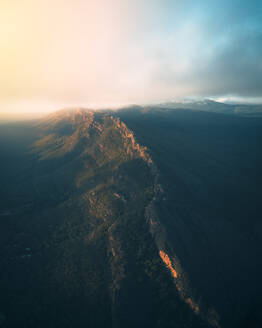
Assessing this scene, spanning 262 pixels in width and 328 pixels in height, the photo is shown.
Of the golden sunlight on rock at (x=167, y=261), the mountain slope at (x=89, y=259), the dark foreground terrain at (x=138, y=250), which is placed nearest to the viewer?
the dark foreground terrain at (x=138, y=250)

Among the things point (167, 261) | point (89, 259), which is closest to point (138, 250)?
point (167, 261)

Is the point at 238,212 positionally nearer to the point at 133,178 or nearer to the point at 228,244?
the point at 228,244

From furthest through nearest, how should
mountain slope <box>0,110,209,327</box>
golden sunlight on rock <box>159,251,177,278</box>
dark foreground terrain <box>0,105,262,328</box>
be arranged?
golden sunlight on rock <box>159,251,177,278</box>
mountain slope <box>0,110,209,327</box>
dark foreground terrain <box>0,105,262,328</box>

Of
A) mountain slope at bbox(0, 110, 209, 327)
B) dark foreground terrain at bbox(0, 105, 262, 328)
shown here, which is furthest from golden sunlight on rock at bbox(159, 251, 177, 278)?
mountain slope at bbox(0, 110, 209, 327)

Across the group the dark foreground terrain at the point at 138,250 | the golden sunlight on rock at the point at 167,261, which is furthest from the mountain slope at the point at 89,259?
the golden sunlight on rock at the point at 167,261

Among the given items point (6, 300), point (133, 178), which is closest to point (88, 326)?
point (6, 300)

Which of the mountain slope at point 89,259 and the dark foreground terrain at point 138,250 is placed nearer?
the dark foreground terrain at point 138,250

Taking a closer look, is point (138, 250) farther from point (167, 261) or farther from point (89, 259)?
point (89, 259)

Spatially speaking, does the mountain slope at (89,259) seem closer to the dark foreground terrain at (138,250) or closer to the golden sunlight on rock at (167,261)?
the dark foreground terrain at (138,250)

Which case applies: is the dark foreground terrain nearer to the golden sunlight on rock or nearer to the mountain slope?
the golden sunlight on rock

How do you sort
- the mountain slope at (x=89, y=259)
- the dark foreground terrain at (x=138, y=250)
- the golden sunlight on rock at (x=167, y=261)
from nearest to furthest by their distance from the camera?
the dark foreground terrain at (x=138, y=250) → the mountain slope at (x=89, y=259) → the golden sunlight on rock at (x=167, y=261)
